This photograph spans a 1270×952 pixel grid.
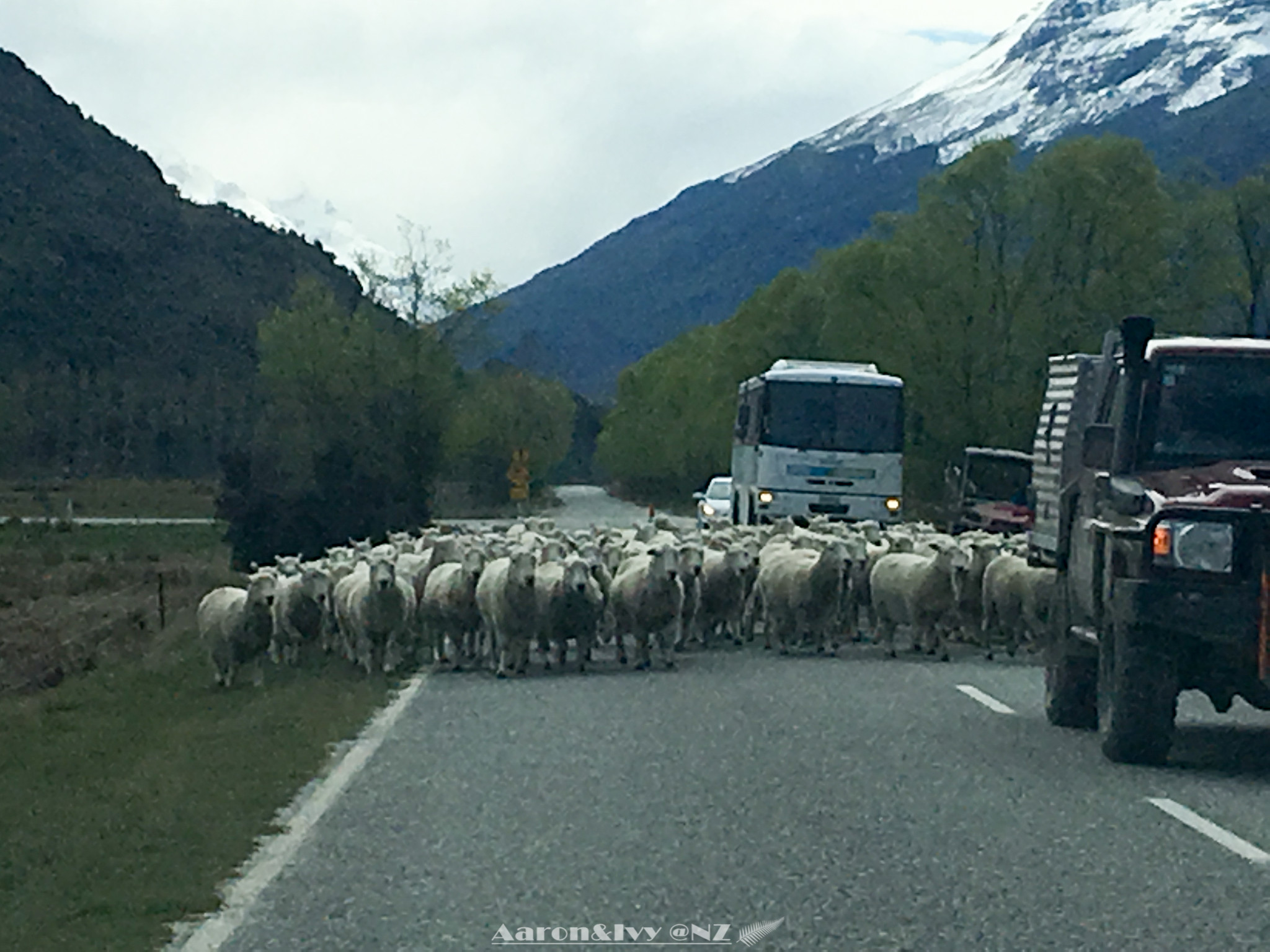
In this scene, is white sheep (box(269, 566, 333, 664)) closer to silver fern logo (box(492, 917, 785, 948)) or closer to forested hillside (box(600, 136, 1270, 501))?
silver fern logo (box(492, 917, 785, 948))

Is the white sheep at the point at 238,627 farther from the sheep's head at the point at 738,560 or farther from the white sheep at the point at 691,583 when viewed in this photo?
the sheep's head at the point at 738,560

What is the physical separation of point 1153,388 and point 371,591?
8.38m

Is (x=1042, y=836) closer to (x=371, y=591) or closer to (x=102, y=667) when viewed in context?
(x=371, y=591)

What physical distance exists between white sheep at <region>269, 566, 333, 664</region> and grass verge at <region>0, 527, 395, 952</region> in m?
0.28

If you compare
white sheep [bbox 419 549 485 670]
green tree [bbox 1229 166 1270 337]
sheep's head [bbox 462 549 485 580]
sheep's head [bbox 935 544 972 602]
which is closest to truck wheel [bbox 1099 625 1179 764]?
sheep's head [bbox 935 544 972 602]

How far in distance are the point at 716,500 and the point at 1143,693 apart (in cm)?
3616

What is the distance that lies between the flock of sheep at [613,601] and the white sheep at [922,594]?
0.02 metres

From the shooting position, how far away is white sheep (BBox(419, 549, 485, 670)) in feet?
58.4

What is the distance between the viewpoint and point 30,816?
10141 millimetres

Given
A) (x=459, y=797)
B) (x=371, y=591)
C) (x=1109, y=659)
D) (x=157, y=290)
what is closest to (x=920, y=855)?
(x=459, y=797)

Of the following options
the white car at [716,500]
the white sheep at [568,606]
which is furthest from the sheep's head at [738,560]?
the white car at [716,500]

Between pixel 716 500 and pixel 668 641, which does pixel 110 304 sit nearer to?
pixel 716 500

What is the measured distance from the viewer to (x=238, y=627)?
1752cm

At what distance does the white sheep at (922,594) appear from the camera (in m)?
18.6
